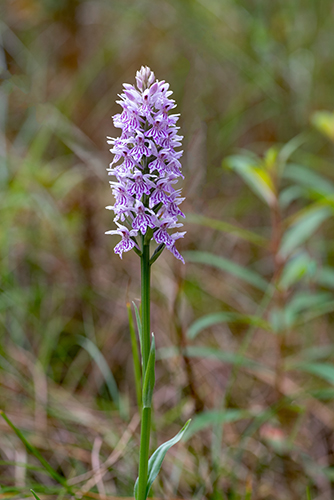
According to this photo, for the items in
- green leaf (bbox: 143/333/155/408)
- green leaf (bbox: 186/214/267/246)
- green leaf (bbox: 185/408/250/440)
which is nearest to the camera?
green leaf (bbox: 143/333/155/408)

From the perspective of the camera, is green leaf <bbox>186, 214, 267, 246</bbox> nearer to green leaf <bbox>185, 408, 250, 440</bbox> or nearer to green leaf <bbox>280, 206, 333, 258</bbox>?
green leaf <bbox>280, 206, 333, 258</bbox>

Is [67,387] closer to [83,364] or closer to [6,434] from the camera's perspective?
[83,364]

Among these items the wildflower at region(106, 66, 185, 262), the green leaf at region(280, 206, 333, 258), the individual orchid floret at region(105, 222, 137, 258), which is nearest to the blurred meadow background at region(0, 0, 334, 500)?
the green leaf at region(280, 206, 333, 258)

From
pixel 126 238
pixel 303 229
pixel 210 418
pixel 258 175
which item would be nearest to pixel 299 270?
pixel 303 229

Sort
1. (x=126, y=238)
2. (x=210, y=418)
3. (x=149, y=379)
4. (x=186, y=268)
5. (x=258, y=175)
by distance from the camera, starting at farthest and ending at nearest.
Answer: (x=186, y=268) < (x=258, y=175) < (x=210, y=418) < (x=126, y=238) < (x=149, y=379)

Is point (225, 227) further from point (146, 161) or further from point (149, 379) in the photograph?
point (149, 379)
